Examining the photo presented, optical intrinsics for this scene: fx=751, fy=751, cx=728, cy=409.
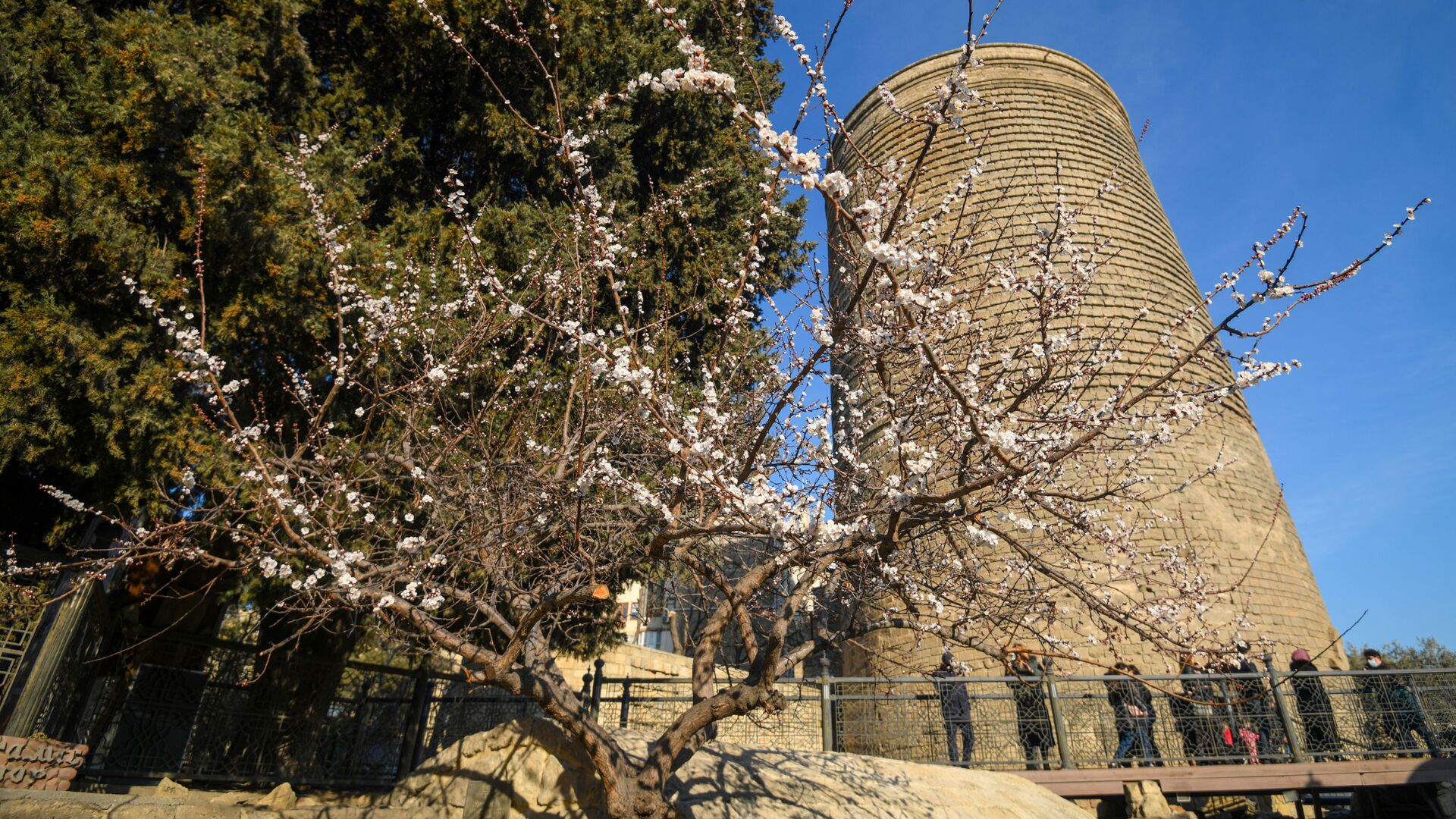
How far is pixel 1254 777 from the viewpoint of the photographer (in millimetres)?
7609

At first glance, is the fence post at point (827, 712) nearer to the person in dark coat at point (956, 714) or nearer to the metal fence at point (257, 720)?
the person in dark coat at point (956, 714)

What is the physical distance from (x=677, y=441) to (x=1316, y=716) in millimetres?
8557

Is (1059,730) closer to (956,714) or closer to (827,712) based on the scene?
(956,714)

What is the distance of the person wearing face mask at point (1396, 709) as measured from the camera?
25.6 ft

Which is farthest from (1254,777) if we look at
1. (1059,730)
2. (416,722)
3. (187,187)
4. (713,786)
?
(187,187)

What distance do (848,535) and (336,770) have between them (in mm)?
7724

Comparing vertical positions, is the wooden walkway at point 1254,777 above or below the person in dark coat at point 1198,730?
below

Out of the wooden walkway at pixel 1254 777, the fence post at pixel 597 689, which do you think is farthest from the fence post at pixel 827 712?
the fence post at pixel 597 689

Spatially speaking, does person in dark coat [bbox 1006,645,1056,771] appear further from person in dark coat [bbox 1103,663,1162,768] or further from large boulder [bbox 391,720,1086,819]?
large boulder [bbox 391,720,1086,819]

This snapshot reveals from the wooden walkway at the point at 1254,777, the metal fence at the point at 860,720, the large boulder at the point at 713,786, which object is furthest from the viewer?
the wooden walkway at the point at 1254,777

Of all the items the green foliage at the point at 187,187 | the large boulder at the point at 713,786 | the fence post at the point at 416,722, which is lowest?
the large boulder at the point at 713,786

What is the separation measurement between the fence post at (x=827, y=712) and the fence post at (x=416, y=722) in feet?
15.1

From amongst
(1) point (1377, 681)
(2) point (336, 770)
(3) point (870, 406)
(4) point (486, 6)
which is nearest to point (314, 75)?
(4) point (486, 6)

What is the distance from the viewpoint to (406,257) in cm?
696
